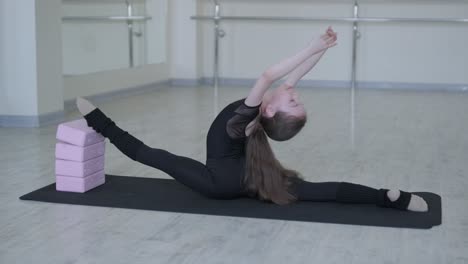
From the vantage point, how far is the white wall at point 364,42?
25.6 feet

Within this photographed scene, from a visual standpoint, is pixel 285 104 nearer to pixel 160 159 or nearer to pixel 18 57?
pixel 160 159

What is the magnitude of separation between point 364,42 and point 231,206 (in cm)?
526

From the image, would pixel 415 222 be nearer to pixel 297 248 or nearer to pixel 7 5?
pixel 297 248

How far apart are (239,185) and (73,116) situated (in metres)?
2.92

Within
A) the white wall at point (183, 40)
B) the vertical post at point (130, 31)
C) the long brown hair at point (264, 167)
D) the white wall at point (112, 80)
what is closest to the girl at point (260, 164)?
the long brown hair at point (264, 167)

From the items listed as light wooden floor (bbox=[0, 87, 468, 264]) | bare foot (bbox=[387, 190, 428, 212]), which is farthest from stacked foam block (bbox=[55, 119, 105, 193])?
bare foot (bbox=[387, 190, 428, 212])

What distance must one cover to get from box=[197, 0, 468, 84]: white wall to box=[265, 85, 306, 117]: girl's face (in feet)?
16.9

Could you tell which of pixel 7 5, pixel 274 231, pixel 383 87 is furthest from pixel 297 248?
pixel 383 87

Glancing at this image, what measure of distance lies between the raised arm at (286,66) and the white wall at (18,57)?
2.57m

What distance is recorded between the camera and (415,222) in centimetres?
281

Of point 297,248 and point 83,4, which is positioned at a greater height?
point 83,4

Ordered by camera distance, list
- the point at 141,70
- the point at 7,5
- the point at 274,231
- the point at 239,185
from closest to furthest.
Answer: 1. the point at 274,231
2. the point at 239,185
3. the point at 7,5
4. the point at 141,70

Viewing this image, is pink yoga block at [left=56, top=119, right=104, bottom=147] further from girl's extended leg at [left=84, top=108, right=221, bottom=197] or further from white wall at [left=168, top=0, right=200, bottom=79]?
white wall at [left=168, top=0, right=200, bottom=79]

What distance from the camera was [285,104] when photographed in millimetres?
2949
